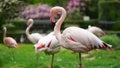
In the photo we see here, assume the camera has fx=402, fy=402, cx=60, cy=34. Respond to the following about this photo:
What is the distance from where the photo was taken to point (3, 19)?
18.6 m

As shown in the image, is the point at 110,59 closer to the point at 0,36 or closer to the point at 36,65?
the point at 36,65

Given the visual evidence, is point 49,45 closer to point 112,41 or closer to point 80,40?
point 80,40

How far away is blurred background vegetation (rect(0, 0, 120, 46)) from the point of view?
18.0 m

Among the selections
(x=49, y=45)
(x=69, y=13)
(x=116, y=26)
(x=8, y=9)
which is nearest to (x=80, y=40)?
(x=49, y=45)

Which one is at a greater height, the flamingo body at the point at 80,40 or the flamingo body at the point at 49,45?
the flamingo body at the point at 80,40

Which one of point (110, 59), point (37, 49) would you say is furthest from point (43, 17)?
point (37, 49)

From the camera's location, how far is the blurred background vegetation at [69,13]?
18000 mm

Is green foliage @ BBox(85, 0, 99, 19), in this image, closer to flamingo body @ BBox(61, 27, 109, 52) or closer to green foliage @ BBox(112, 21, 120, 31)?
green foliage @ BBox(112, 21, 120, 31)

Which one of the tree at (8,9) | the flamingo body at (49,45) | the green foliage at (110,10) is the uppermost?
the flamingo body at (49,45)

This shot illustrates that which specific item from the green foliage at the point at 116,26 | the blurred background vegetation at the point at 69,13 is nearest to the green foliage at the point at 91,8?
the blurred background vegetation at the point at 69,13

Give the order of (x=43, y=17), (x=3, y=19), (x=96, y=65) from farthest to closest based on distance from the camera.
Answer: (x=43, y=17) < (x=3, y=19) < (x=96, y=65)

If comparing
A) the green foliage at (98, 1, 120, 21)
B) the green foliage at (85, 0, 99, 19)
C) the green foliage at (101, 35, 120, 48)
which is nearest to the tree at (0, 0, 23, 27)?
the green foliage at (101, 35, 120, 48)

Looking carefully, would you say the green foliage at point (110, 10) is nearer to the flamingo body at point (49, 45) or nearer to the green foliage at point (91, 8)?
the green foliage at point (91, 8)

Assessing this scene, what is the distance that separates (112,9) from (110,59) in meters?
16.3
